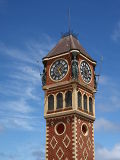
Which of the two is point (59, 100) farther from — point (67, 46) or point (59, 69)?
point (67, 46)

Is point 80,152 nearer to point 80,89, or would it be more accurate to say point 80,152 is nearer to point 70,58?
point 80,89

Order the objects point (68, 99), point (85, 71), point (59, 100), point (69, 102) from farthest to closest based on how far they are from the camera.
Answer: point (85, 71) < point (59, 100) < point (68, 99) < point (69, 102)

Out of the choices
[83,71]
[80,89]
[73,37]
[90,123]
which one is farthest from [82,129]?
[73,37]

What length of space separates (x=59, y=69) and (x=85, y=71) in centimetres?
437

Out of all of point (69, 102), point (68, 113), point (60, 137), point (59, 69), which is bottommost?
point (60, 137)

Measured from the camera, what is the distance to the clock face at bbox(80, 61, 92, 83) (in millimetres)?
54219

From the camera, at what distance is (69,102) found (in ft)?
168

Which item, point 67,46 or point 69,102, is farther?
point 67,46

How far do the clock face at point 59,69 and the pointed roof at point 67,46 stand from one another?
1605 millimetres

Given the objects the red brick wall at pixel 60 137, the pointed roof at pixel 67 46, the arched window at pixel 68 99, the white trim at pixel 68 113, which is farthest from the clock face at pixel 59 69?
the red brick wall at pixel 60 137

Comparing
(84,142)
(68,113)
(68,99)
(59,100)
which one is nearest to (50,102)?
(59,100)

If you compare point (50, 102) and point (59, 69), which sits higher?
point (59, 69)

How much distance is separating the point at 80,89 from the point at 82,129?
20.4 feet

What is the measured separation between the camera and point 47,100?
53.8 m
